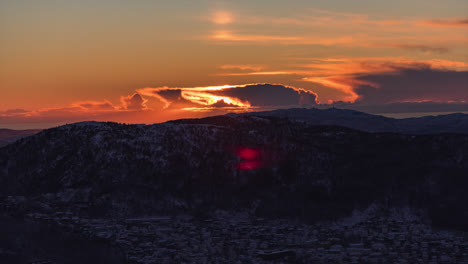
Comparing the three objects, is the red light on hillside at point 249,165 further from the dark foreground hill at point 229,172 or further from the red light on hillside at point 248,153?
the red light on hillside at point 248,153

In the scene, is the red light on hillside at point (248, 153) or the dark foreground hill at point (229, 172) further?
the red light on hillside at point (248, 153)

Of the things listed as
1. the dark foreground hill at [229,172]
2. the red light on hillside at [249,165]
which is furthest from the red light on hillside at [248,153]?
the red light on hillside at [249,165]

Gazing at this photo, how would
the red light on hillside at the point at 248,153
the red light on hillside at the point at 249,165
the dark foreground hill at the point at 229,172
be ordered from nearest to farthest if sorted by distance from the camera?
the dark foreground hill at the point at 229,172, the red light on hillside at the point at 249,165, the red light on hillside at the point at 248,153

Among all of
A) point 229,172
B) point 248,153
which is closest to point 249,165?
point 248,153

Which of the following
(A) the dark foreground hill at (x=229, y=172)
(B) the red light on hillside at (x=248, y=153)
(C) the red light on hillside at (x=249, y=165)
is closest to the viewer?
(A) the dark foreground hill at (x=229, y=172)

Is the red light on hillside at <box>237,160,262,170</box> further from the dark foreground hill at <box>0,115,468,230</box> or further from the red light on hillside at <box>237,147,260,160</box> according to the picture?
the red light on hillside at <box>237,147,260,160</box>

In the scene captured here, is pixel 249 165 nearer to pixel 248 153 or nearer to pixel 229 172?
pixel 248 153

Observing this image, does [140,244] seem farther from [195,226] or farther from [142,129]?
[142,129]
